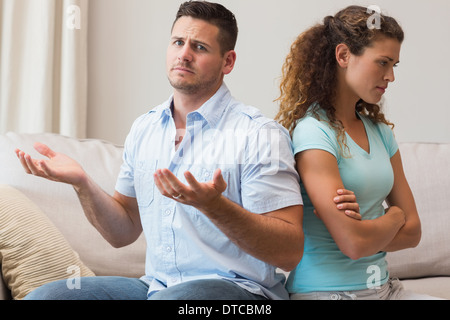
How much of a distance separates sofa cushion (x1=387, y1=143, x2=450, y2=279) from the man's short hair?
88cm

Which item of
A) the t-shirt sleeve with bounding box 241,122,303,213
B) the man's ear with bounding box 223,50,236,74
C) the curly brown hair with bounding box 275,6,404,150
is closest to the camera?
the t-shirt sleeve with bounding box 241,122,303,213

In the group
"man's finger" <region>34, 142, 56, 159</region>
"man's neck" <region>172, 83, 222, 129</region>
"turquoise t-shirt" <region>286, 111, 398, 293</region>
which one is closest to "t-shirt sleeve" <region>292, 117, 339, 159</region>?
"turquoise t-shirt" <region>286, 111, 398, 293</region>

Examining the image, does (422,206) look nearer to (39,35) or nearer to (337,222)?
(337,222)

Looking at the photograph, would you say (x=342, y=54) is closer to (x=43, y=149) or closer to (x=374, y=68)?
(x=374, y=68)

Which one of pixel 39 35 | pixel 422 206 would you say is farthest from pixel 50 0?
pixel 422 206

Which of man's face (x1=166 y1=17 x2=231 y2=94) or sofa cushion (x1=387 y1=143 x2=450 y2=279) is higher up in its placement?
man's face (x1=166 y1=17 x2=231 y2=94)

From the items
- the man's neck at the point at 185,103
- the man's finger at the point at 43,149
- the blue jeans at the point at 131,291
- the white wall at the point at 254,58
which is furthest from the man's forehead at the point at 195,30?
the white wall at the point at 254,58

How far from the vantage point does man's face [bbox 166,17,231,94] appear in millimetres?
1307

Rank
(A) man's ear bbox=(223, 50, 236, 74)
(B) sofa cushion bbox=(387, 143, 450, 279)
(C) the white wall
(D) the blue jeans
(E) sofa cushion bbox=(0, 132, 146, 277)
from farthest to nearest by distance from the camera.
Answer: (C) the white wall, (B) sofa cushion bbox=(387, 143, 450, 279), (E) sofa cushion bbox=(0, 132, 146, 277), (A) man's ear bbox=(223, 50, 236, 74), (D) the blue jeans

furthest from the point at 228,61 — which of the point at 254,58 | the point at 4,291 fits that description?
the point at 254,58

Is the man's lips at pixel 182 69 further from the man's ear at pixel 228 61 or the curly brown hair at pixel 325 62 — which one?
the curly brown hair at pixel 325 62

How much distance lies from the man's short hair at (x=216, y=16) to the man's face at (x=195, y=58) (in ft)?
0.04

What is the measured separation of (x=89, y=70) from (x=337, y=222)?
5.05ft

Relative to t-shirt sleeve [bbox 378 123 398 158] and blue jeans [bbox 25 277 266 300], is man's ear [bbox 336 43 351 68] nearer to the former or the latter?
t-shirt sleeve [bbox 378 123 398 158]
